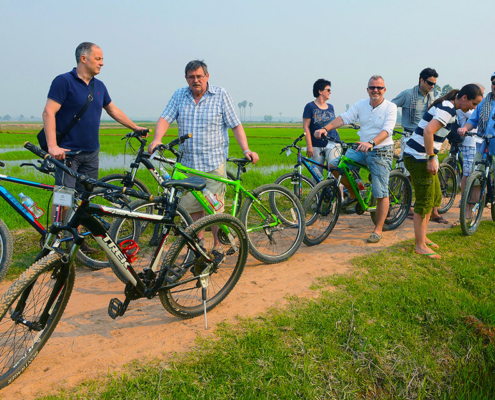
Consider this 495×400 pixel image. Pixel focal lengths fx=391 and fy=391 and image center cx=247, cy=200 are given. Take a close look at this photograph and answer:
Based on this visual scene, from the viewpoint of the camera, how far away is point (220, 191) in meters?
4.23

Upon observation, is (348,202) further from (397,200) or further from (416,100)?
(416,100)

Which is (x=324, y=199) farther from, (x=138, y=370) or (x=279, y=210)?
(x=138, y=370)

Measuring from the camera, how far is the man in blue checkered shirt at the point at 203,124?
409cm

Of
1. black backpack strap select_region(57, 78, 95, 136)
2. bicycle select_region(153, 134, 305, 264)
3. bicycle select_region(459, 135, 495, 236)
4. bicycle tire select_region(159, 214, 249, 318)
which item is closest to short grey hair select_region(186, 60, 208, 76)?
bicycle select_region(153, 134, 305, 264)

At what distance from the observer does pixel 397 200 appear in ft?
19.0

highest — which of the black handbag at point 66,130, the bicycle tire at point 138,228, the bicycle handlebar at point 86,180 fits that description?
the black handbag at point 66,130

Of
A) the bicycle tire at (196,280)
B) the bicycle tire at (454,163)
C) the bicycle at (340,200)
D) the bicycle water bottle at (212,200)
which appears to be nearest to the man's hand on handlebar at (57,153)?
the bicycle water bottle at (212,200)

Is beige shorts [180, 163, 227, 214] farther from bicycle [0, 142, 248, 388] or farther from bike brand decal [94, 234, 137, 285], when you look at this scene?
bike brand decal [94, 234, 137, 285]

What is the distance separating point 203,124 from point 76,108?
1348 millimetres

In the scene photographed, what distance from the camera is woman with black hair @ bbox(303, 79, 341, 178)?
6332mm

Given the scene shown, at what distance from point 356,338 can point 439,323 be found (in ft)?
2.84

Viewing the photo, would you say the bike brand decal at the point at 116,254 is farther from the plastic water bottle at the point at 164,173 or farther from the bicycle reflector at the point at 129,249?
the plastic water bottle at the point at 164,173

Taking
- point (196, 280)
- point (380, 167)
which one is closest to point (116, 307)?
point (196, 280)

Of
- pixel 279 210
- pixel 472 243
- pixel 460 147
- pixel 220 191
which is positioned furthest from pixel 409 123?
pixel 220 191
